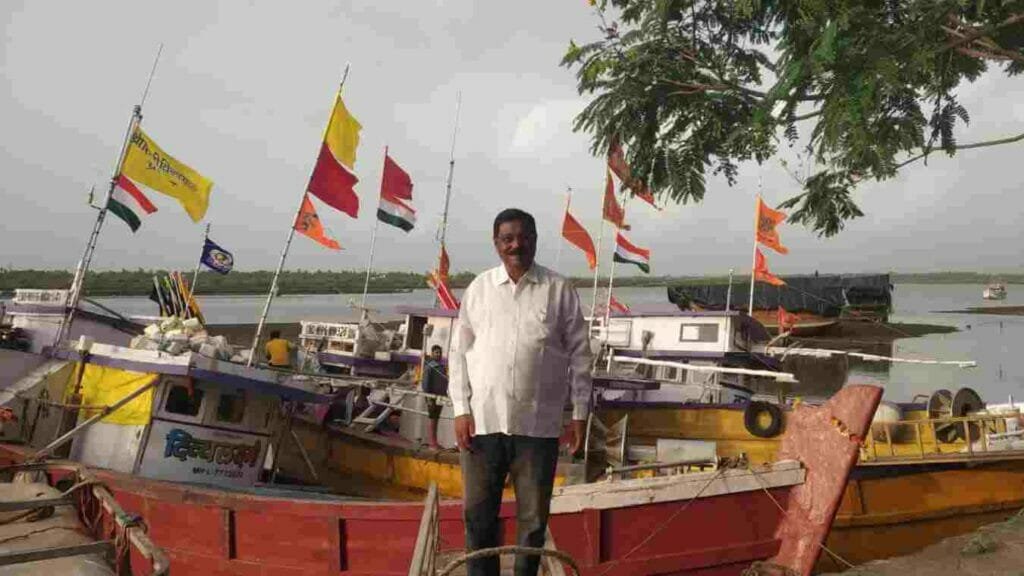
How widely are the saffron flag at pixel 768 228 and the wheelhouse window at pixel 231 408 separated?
1335cm

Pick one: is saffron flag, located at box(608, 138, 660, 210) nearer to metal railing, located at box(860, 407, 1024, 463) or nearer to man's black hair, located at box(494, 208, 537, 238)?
man's black hair, located at box(494, 208, 537, 238)

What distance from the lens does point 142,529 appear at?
393 cm

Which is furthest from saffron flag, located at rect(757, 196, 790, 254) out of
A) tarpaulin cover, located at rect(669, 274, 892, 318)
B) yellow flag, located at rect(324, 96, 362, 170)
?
tarpaulin cover, located at rect(669, 274, 892, 318)

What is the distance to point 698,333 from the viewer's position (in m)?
17.7

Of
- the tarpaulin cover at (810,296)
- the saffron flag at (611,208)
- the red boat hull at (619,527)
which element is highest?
the tarpaulin cover at (810,296)

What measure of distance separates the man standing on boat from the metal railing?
720 centimetres

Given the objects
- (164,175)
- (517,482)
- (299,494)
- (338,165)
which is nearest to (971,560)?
(517,482)

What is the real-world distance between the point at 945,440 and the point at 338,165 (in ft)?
32.9

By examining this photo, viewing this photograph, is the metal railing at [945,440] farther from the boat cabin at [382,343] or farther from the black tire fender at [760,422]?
the boat cabin at [382,343]

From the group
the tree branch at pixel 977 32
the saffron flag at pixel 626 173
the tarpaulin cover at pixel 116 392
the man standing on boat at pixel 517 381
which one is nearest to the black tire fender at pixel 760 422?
the saffron flag at pixel 626 173

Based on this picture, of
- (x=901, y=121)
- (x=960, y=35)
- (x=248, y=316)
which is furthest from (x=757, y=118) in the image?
(x=248, y=316)

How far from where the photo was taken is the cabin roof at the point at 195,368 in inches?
348

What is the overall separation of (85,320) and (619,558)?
9412mm

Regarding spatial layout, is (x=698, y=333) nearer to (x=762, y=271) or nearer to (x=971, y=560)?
(x=762, y=271)
